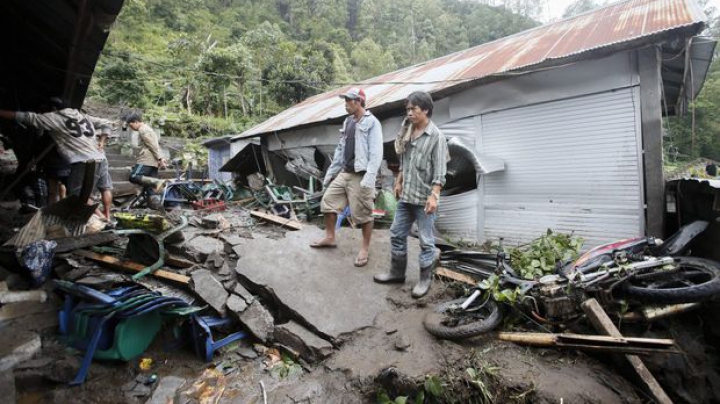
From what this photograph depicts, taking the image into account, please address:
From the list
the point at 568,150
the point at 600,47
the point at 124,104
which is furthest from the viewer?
the point at 124,104

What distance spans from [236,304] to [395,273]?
5.82 ft

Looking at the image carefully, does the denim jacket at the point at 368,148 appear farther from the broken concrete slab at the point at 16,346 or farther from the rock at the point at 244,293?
the broken concrete slab at the point at 16,346

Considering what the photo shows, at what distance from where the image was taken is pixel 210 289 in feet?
10.9

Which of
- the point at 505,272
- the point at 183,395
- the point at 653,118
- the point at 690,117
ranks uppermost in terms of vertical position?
the point at 690,117

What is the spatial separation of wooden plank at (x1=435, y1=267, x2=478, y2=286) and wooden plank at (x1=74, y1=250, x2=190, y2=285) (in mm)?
2982

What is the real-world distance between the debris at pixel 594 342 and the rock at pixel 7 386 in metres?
3.68

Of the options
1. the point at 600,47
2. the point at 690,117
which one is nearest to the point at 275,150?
the point at 600,47

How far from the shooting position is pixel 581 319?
106 inches

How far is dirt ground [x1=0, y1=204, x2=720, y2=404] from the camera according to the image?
2.25m

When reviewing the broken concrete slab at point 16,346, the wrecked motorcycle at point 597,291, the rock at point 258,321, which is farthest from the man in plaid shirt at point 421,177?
the broken concrete slab at point 16,346

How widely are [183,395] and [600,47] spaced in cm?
561

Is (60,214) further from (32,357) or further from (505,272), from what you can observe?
(505,272)

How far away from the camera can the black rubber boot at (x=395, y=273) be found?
3523 mm

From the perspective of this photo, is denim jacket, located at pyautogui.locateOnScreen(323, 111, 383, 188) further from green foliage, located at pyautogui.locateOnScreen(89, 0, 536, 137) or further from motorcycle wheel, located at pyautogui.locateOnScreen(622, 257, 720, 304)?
motorcycle wheel, located at pyautogui.locateOnScreen(622, 257, 720, 304)
